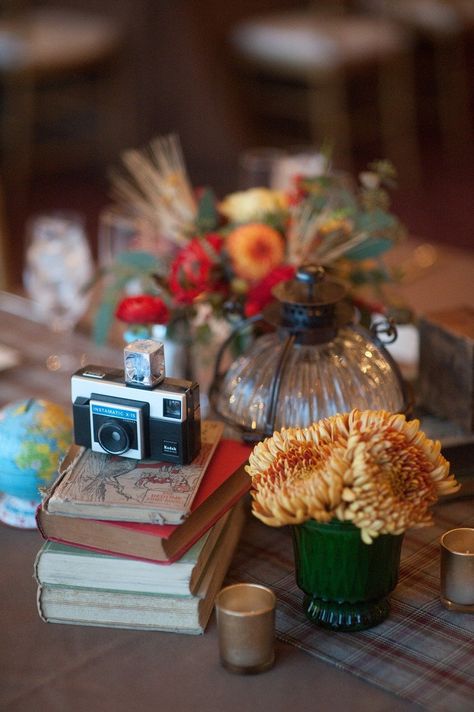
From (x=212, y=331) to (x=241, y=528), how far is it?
0.37 m

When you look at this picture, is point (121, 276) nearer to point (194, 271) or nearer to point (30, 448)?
point (194, 271)

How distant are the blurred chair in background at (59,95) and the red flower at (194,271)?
8.21ft

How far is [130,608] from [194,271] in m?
0.50

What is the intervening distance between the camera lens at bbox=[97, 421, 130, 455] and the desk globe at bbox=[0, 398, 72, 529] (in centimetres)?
12

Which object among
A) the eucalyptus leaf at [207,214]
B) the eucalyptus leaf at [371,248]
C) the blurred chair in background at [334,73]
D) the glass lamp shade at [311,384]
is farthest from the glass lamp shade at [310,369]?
the blurred chair in background at [334,73]

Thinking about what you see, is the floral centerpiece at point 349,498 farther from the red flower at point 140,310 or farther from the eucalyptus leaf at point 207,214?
the eucalyptus leaf at point 207,214

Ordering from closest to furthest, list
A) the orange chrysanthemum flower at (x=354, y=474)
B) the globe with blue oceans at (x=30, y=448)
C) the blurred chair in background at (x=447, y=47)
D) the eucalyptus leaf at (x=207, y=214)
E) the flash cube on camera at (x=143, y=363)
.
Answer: the orange chrysanthemum flower at (x=354, y=474) < the flash cube on camera at (x=143, y=363) < the globe with blue oceans at (x=30, y=448) < the eucalyptus leaf at (x=207, y=214) < the blurred chair in background at (x=447, y=47)

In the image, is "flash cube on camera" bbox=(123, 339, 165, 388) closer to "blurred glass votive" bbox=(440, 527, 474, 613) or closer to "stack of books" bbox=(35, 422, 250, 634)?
"stack of books" bbox=(35, 422, 250, 634)

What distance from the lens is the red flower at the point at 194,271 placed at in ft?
4.10

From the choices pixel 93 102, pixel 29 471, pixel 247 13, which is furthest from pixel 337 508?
pixel 93 102

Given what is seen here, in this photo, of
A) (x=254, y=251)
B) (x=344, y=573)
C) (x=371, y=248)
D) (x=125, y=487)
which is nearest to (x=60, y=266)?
(x=254, y=251)

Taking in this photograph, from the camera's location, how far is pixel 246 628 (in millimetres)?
792

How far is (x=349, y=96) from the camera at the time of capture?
4215 mm

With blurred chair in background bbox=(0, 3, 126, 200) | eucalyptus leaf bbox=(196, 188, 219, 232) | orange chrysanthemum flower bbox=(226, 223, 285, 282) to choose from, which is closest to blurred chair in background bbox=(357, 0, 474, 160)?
blurred chair in background bbox=(0, 3, 126, 200)
